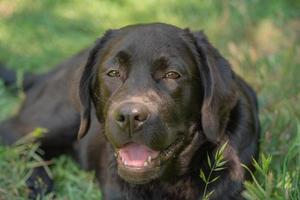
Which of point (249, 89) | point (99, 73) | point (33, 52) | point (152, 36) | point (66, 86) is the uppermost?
point (152, 36)

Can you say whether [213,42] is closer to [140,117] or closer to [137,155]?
[137,155]

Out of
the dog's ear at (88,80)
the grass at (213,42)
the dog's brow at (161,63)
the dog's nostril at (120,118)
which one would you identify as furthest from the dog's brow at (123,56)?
the grass at (213,42)

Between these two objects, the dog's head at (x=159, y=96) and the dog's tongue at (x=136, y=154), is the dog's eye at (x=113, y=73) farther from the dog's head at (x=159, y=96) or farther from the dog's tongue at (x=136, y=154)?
the dog's tongue at (x=136, y=154)

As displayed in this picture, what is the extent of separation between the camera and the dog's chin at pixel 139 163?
3.23 meters

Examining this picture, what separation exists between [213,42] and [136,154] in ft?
9.42

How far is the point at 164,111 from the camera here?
321 centimetres

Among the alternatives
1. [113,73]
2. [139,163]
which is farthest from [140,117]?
[113,73]

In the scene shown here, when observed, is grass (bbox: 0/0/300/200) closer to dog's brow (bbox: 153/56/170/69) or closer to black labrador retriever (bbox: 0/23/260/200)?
black labrador retriever (bbox: 0/23/260/200)

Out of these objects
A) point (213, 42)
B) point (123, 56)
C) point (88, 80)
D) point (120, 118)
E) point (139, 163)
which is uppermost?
point (123, 56)

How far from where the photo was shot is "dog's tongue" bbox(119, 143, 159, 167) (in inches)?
128

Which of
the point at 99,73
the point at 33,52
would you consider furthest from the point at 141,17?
the point at 99,73

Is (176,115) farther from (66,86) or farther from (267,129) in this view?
(66,86)

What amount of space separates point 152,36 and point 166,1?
405 centimetres

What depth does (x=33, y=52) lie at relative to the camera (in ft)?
21.6
